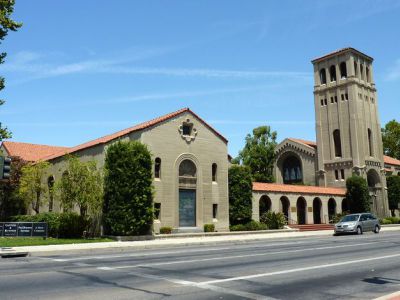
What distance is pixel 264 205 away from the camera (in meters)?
41.4

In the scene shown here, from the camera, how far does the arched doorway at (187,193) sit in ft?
107

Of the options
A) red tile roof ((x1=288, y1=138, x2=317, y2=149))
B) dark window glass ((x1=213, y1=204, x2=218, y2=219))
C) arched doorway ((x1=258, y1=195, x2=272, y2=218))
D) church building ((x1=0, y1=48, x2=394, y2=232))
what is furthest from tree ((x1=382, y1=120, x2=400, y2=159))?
dark window glass ((x1=213, y1=204, x2=218, y2=219))

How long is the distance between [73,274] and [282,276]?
224 inches

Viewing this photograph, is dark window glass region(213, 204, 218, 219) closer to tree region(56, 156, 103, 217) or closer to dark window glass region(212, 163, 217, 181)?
dark window glass region(212, 163, 217, 181)

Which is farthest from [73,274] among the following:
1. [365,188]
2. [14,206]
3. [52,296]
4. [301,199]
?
[365,188]

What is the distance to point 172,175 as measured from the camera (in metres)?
32.3

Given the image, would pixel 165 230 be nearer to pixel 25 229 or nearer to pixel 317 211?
pixel 25 229

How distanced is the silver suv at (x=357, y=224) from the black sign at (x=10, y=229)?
2355 cm

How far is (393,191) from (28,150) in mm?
50348

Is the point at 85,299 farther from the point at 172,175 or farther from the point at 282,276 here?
the point at 172,175

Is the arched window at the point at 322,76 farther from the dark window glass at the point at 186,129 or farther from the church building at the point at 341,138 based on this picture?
the dark window glass at the point at 186,129

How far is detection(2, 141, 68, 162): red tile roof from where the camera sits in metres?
47.4

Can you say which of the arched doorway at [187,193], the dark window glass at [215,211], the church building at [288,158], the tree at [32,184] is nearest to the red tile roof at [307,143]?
the church building at [288,158]

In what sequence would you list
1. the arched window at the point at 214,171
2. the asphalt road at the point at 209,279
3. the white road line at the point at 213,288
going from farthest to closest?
the arched window at the point at 214,171 → the asphalt road at the point at 209,279 → the white road line at the point at 213,288
